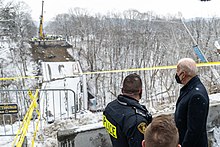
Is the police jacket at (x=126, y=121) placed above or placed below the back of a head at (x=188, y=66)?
below

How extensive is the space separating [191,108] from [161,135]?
1.34 metres

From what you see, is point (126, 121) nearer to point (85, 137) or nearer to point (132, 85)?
point (132, 85)

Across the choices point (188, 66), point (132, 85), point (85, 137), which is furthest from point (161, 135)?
point (85, 137)

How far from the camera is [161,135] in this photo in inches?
54.9

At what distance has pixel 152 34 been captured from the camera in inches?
1528

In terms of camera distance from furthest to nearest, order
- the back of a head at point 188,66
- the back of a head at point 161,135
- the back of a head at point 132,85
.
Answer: the back of a head at point 188,66 → the back of a head at point 132,85 → the back of a head at point 161,135

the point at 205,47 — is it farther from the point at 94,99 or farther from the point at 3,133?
the point at 3,133

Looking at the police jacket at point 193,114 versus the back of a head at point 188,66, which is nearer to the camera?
the police jacket at point 193,114

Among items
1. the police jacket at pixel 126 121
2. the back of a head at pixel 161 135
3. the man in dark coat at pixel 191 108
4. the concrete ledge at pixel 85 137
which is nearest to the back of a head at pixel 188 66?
the man in dark coat at pixel 191 108

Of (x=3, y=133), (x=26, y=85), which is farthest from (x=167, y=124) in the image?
(x=26, y=85)

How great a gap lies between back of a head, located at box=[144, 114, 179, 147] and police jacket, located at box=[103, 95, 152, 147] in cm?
59

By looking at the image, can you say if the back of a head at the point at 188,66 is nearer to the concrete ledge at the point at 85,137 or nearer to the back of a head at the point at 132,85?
the back of a head at the point at 132,85

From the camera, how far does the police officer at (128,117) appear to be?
206 cm

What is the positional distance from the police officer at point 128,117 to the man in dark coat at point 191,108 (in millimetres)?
633
